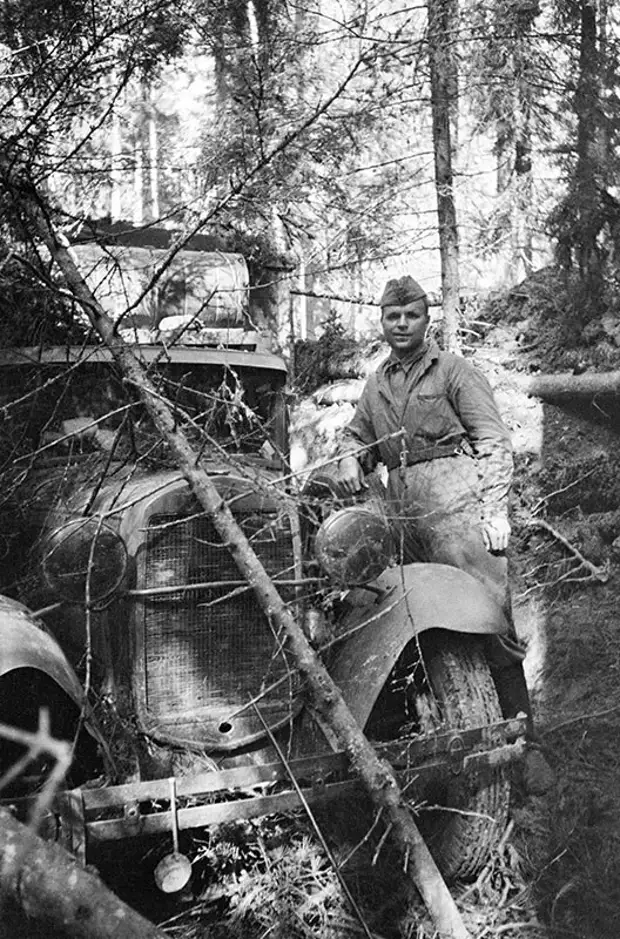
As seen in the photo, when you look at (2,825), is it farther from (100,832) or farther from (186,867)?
(186,867)

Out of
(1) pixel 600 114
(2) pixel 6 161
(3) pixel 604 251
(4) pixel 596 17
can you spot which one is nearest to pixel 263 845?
(2) pixel 6 161

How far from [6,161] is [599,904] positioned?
3.92 meters

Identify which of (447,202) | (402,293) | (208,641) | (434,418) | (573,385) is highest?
(447,202)

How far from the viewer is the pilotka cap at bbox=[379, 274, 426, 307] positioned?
4651 mm

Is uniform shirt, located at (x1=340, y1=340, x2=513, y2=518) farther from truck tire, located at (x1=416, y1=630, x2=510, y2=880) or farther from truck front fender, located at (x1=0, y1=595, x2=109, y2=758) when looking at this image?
truck front fender, located at (x1=0, y1=595, x2=109, y2=758)

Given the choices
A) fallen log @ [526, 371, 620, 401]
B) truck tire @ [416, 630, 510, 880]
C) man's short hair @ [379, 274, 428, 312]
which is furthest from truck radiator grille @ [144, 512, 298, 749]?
fallen log @ [526, 371, 620, 401]

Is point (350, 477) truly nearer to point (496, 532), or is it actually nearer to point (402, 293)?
point (496, 532)

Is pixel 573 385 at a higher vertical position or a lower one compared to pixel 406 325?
lower

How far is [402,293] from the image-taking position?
4652 mm

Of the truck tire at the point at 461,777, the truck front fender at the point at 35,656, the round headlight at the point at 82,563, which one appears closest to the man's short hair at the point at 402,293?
the truck tire at the point at 461,777

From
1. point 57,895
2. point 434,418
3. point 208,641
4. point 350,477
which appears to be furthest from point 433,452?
point 57,895

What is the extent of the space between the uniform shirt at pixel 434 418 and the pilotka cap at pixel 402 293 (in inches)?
9.8

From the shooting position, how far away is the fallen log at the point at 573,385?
7.06 metres

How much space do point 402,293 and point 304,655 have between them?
1980 millimetres
